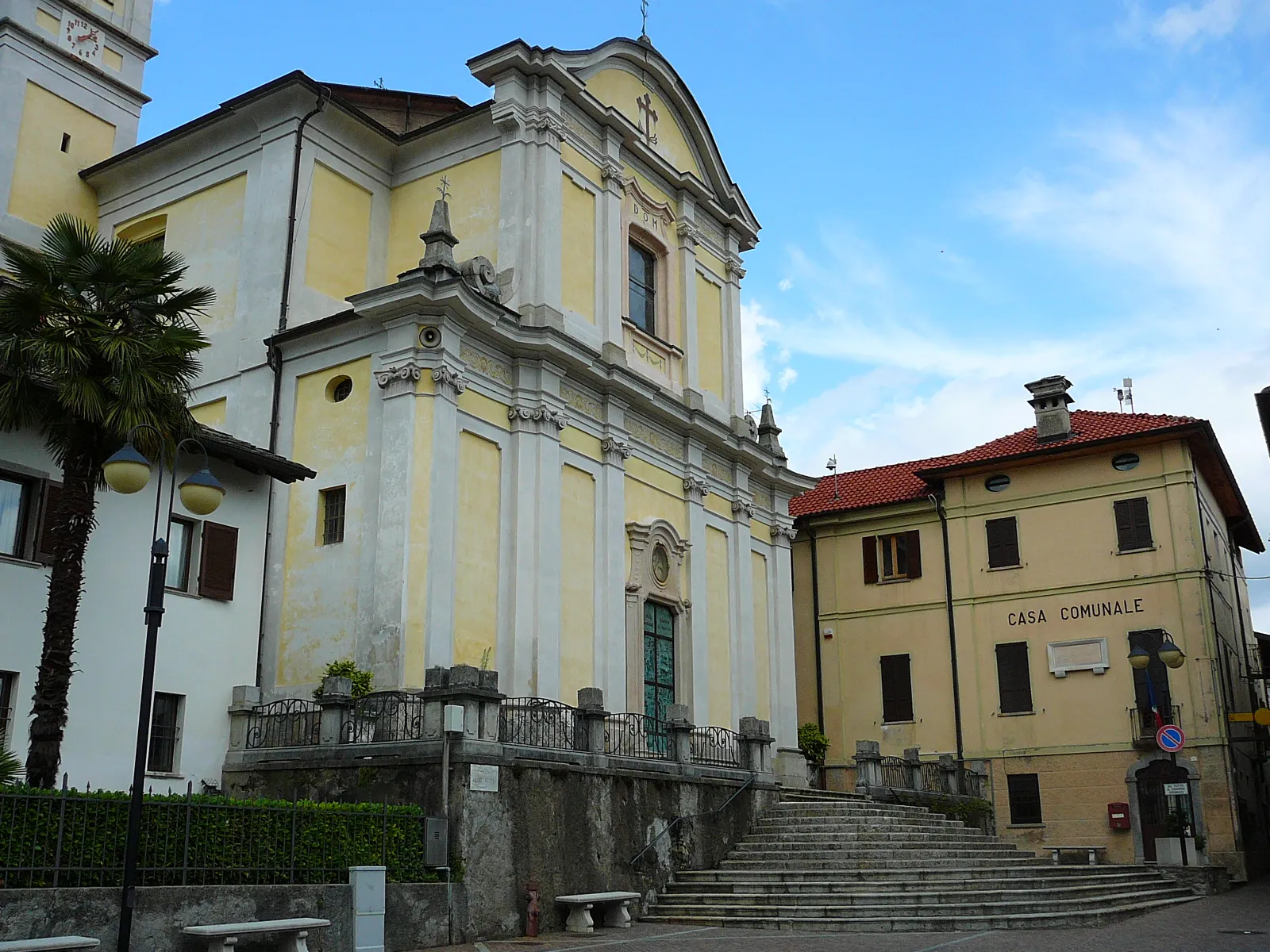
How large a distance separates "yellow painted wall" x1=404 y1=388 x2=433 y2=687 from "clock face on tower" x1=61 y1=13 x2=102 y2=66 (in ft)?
46.5

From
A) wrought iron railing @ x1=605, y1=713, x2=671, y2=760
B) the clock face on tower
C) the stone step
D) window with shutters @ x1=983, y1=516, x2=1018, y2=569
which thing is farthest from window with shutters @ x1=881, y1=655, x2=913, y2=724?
the clock face on tower

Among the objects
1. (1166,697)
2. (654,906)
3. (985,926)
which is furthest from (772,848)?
(1166,697)

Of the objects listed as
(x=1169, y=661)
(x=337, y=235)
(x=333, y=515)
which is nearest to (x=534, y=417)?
(x=333, y=515)

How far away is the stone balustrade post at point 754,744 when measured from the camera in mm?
23062

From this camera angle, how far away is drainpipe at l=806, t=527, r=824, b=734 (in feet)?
113

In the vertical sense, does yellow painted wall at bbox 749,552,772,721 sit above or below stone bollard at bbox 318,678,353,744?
above

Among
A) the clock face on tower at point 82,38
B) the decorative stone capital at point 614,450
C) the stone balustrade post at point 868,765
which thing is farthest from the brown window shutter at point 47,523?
the stone balustrade post at point 868,765

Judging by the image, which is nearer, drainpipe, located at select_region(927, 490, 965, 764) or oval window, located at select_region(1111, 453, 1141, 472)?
oval window, located at select_region(1111, 453, 1141, 472)

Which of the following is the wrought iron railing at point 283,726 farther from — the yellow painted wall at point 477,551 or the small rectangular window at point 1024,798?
the small rectangular window at point 1024,798

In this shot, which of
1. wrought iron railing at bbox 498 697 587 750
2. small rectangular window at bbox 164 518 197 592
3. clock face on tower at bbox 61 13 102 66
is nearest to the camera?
wrought iron railing at bbox 498 697 587 750

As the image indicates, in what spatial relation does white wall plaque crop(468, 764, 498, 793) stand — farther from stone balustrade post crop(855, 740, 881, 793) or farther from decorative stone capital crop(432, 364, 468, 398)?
stone balustrade post crop(855, 740, 881, 793)

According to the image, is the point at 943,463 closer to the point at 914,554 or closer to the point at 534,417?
the point at 914,554

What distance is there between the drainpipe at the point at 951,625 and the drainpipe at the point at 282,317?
18.0 meters

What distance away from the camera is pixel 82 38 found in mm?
28688
